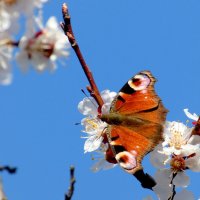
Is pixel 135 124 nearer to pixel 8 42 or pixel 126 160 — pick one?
pixel 126 160

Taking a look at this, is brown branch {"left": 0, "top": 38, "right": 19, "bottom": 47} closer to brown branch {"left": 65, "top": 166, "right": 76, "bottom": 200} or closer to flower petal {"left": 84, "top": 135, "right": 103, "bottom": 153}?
brown branch {"left": 65, "top": 166, "right": 76, "bottom": 200}

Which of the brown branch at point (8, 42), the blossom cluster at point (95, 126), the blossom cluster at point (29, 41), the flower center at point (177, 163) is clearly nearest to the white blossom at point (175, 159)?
the flower center at point (177, 163)

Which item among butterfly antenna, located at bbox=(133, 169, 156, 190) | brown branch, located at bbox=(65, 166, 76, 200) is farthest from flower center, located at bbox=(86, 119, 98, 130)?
brown branch, located at bbox=(65, 166, 76, 200)

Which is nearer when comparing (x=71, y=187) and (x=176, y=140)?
(x=71, y=187)

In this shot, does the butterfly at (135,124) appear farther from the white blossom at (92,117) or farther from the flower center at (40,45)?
the flower center at (40,45)

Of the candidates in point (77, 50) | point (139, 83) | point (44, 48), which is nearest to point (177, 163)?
point (139, 83)
